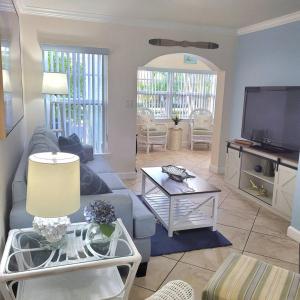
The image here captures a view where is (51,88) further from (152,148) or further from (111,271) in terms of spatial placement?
(152,148)

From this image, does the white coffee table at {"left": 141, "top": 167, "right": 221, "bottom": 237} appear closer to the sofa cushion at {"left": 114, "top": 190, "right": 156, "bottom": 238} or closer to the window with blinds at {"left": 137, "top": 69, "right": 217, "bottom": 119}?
the sofa cushion at {"left": 114, "top": 190, "right": 156, "bottom": 238}

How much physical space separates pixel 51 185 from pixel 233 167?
336 centimetres

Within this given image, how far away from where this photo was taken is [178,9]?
3730 mm

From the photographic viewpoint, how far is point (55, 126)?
438cm

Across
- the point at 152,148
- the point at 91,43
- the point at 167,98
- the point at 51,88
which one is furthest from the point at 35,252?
the point at 167,98

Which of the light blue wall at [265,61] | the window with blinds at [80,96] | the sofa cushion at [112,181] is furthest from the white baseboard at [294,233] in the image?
the window with blinds at [80,96]

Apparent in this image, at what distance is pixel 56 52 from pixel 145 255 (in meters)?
3.09

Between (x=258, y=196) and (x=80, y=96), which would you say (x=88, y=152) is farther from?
(x=258, y=196)

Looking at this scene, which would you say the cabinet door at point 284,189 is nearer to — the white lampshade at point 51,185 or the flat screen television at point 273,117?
the flat screen television at point 273,117

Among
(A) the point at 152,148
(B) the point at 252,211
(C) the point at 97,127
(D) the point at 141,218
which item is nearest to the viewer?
(D) the point at 141,218

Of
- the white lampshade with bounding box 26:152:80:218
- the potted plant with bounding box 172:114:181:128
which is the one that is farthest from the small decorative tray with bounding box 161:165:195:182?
the potted plant with bounding box 172:114:181:128

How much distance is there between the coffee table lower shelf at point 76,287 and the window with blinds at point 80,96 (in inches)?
113

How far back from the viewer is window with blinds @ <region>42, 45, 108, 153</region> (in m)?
4.20

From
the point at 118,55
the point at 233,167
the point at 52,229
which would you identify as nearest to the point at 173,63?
the point at 118,55
